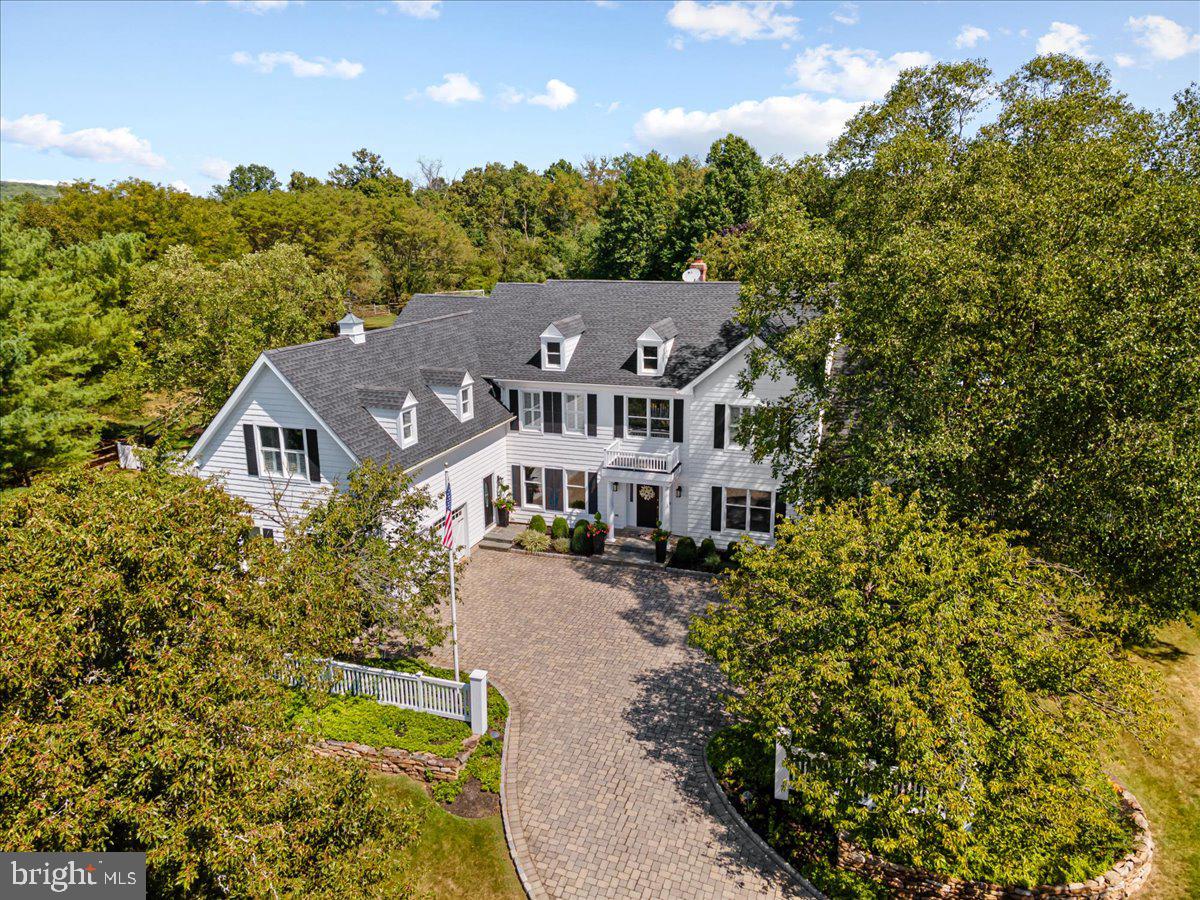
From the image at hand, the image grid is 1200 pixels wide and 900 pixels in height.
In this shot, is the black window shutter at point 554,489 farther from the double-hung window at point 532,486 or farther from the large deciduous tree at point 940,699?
the large deciduous tree at point 940,699

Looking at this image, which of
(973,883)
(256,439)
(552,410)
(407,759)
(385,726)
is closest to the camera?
(973,883)

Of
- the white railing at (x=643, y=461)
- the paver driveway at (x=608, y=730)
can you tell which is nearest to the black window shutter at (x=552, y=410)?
the white railing at (x=643, y=461)

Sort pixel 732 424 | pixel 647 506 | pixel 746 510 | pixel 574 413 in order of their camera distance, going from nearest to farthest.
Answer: pixel 732 424 < pixel 746 510 < pixel 574 413 < pixel 647 506

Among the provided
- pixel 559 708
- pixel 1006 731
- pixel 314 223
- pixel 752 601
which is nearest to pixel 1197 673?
pixel 1006 731

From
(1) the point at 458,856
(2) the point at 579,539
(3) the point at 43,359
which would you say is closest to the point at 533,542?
(2) the point at 579,539

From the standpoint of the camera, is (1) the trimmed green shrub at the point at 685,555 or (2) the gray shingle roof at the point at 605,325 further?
(2) the gray shingle roof at the point at 605,325

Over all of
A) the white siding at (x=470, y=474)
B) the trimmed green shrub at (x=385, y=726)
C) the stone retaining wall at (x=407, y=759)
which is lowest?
the stone retaining wall at (x=407, y=759)

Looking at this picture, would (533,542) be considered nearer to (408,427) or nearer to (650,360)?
(408,427)
